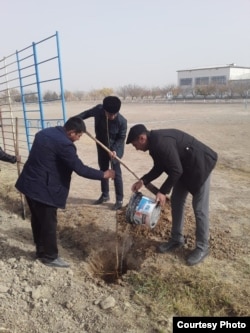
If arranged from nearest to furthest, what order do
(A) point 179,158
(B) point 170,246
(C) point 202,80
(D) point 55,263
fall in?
(A) point 179,158
(D) point 55,263
(B) point 170,246
(C) point 202,80

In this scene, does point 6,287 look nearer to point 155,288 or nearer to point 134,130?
point 155,288

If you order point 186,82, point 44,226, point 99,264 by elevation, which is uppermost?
point 186,82

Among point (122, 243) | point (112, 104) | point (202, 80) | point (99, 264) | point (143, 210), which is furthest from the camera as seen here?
point (202, 80)

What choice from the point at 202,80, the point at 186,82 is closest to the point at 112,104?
the point at 202,80

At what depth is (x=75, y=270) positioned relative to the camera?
12.6 ft

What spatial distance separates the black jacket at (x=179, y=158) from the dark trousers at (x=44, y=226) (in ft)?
3.54

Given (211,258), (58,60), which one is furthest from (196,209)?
(58,60)

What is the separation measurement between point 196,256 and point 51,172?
Result: 5.91 ft

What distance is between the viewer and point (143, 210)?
11.6 feet

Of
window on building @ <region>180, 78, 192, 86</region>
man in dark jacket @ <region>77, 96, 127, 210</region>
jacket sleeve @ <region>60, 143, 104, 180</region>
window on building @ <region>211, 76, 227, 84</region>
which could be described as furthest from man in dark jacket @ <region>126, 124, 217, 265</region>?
window on building @ <region>180, 78, 192, 86</region>

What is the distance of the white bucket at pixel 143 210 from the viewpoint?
354 centimetres

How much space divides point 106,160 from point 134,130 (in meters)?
2.18

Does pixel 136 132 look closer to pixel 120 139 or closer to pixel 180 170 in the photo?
pixel 180 170

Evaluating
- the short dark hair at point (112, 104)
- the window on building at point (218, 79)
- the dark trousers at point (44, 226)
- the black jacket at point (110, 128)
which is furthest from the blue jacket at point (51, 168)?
the window on building at point (218, 79)
